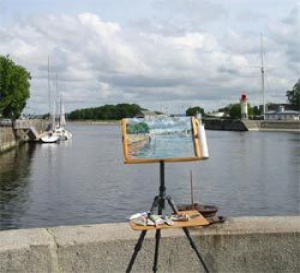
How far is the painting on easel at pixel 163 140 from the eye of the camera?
5.72m

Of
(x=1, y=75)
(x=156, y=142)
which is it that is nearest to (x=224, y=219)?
(x=156, y=142)

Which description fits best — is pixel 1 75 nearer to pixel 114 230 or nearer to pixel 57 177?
pixel 57 177

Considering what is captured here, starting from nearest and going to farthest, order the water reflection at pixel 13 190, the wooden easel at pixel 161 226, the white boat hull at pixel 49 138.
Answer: the wooden easel at pixel 161 226 → the water reflection at pixel 13 190 → the white boat hull at pixel 49 138

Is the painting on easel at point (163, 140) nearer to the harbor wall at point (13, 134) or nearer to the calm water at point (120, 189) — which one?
the calm water at point (120, 189)

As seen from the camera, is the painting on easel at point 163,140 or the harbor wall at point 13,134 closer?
the painting on easel at point 163,140

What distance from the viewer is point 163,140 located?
229 inches

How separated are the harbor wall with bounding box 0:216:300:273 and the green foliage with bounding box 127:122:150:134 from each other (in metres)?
1.26

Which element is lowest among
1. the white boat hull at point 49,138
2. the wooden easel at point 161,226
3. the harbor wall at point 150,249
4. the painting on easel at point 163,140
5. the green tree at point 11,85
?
the white boat hull at point 49,138

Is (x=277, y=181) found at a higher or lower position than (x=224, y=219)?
lower

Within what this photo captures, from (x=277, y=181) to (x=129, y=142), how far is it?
138 feet

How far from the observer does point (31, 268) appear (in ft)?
20.1

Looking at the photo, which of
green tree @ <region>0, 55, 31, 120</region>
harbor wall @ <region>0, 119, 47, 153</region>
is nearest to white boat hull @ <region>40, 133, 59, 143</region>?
harbor wall @ <region>0, 119, 47, 153</region>

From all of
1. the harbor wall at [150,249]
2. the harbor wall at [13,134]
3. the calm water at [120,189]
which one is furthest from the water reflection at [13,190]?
the harbor wall at [150,249]

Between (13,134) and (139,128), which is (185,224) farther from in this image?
(13,134)
